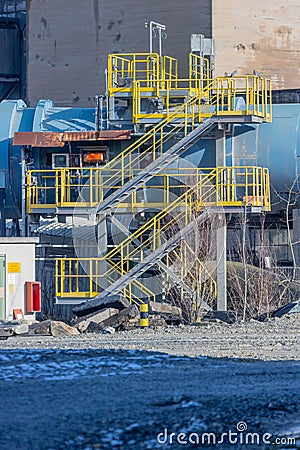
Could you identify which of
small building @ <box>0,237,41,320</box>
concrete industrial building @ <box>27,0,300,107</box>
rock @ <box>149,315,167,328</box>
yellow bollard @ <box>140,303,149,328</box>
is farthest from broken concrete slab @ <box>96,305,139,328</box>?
concrete industrial building @ <box>27,0,300,107</box>

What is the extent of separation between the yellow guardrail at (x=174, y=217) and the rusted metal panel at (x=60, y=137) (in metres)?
2.28

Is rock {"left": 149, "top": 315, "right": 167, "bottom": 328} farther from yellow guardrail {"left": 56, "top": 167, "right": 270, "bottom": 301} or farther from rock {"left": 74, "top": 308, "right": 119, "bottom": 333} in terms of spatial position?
yellow guardrail {"left": 56, "top": 167, "right": 270, "bottom": 301}

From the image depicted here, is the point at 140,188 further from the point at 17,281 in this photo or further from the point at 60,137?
the point at 17,281

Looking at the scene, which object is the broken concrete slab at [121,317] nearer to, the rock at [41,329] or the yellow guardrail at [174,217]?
the rock at [41,329]

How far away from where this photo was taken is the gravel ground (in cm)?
1563

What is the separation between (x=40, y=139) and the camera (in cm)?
2469

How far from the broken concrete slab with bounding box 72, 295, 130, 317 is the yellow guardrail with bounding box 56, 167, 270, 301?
583 mm

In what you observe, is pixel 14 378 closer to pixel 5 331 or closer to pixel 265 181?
pixel 5 331

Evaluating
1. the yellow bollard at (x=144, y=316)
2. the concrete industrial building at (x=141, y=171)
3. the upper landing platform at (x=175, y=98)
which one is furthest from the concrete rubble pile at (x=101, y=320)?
the upper landing platform at (x=175, y=98)

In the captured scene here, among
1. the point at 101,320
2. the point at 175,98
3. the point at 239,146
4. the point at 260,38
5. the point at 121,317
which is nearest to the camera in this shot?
the point at 101,320

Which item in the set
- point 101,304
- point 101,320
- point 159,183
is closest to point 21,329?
point 101,320

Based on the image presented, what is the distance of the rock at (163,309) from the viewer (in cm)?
2291

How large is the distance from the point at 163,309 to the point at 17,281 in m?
3.33

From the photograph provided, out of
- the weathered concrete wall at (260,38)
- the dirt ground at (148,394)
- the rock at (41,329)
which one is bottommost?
the rock at (41,329)
